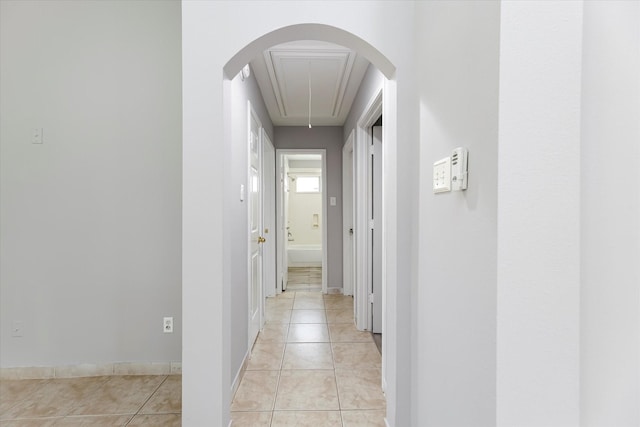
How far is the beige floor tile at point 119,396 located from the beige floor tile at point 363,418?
4.18 feet

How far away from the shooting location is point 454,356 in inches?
45.7

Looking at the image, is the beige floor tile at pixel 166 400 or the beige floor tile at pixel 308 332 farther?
the beige floor tile at pixel 308 332

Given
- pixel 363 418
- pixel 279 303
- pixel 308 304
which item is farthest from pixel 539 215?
pixel 279 303

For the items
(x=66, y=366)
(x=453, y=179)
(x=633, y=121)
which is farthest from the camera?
(x=66, y=366)

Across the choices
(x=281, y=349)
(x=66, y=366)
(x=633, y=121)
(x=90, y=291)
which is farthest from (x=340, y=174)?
(x=633, y=121)

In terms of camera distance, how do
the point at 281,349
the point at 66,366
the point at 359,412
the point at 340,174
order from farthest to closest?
the point at 340,174 → the point at 281,349 → the point at 66,366 → the point at 359,412

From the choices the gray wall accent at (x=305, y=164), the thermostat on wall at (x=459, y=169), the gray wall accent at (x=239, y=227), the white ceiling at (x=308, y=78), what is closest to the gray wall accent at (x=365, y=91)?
the white ceiling at (x=308, y=78)

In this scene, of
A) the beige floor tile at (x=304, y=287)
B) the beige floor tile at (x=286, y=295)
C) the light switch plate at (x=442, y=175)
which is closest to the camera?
the light switch plate at (x=442, y=175)

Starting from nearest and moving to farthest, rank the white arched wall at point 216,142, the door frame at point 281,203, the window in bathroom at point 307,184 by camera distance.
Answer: the white arched wall at point 216,142
the door frame at point 281,203
the window in bathroom at point 307,184

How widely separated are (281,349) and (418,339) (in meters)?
1.76

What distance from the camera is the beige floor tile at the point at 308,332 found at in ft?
10.5

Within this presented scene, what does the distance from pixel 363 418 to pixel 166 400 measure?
125 cm

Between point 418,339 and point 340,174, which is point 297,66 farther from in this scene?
point 418,339

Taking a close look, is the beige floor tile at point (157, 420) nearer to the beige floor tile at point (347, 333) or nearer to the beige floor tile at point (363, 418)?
the beige floor tile at point (363, 418)
